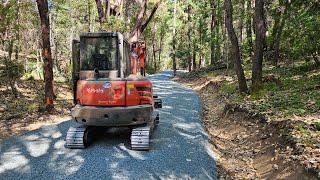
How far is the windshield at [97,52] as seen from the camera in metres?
9.75

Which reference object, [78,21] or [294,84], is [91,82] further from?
[78,21]

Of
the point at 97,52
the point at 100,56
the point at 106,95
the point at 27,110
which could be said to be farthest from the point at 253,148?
the point at 27,110

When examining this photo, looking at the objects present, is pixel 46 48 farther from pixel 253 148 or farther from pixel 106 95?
pixel 253 148

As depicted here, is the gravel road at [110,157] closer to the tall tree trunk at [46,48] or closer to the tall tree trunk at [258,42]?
the tall tree trunk at [46,48]

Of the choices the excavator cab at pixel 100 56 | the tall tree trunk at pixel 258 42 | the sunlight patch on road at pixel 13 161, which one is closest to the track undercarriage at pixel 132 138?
the sunlight patch on road at pixel 13 161

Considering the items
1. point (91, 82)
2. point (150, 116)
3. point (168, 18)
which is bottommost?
point (150, 116)

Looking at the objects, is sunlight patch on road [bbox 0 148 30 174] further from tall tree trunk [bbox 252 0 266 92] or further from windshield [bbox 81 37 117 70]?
tall tree trunk [bbox 252 0 266 92]

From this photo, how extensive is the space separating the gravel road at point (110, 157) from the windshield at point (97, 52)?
1.96 m

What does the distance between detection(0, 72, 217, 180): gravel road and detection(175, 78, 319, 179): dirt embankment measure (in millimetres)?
536

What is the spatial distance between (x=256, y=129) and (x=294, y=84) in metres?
5.62

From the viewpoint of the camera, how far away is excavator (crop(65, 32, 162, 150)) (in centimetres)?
894

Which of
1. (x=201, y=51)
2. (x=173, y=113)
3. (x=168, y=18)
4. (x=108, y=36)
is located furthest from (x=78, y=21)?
(x=108, y=36)

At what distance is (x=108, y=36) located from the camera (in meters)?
9.71

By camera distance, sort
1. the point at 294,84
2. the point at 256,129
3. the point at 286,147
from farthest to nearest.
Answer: the point at 294,84, the point at 256,129, the point at 286,147
